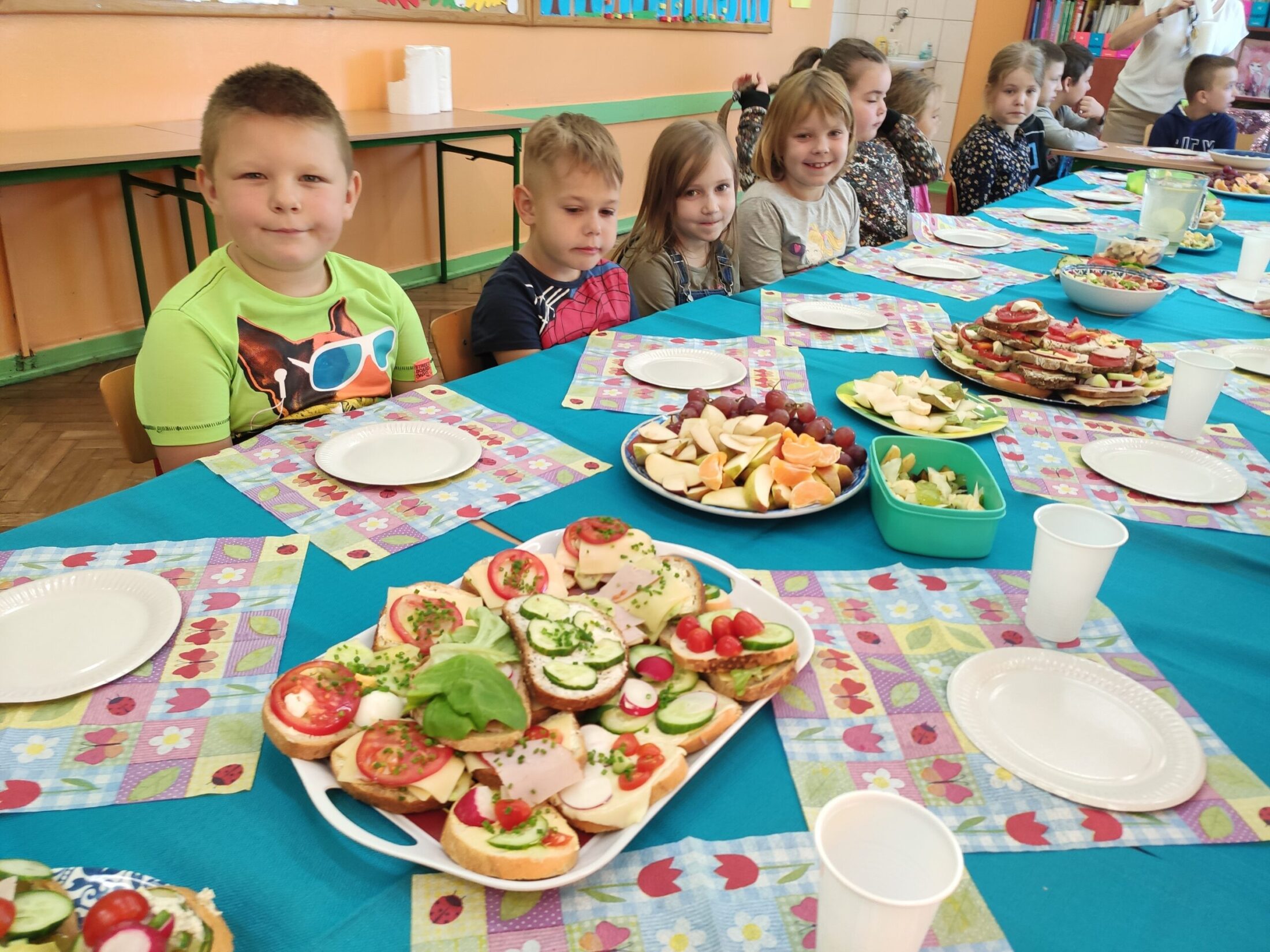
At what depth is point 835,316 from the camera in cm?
189

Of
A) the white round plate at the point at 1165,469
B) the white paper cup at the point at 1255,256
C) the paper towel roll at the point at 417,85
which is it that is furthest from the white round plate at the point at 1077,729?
the paper towel roll at the point at 417,85

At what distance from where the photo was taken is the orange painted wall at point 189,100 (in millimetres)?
3053

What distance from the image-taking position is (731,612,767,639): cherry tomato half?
31.2 inches

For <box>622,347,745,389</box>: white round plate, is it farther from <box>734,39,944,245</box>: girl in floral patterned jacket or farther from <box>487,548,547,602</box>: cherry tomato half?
<box>734,39,944,245</box>: girl in floral patterned jacket

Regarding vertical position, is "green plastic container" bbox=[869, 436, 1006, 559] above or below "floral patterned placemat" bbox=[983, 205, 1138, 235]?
below

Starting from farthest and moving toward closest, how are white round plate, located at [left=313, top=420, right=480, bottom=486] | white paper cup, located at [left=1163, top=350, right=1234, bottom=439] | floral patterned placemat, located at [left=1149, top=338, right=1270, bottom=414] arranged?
floral patterned placemat, located at [left=1149, top=338, right=1270, bottom=414] → white paper cup, located at [left=1163, top=350, right=1234, bottom=439] → white round plate, located at [left=313, top=420, right=480, bottom=486]

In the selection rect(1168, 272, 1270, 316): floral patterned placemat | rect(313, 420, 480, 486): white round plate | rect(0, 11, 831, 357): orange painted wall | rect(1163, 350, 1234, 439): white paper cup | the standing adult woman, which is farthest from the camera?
the standing adult woman

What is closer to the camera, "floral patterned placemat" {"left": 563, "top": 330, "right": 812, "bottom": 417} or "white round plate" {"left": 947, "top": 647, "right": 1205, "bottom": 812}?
"white round plate" {"left": 947, "top": 647, "right": 1205, "bottom": 812}

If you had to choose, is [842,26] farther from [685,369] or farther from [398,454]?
[398,454]

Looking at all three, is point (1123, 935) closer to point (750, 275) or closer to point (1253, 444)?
point (1253, 444)

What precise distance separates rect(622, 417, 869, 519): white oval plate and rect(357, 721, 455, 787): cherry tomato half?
0.52 metres

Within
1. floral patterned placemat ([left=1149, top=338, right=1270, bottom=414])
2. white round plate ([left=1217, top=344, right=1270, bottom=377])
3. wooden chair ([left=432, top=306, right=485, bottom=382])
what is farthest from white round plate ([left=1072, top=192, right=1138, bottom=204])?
wooden chair ([left=432, top=306, right=485, bottom=382])

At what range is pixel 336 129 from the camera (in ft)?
5.11

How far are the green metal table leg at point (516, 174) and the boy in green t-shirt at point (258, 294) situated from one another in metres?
2.07
